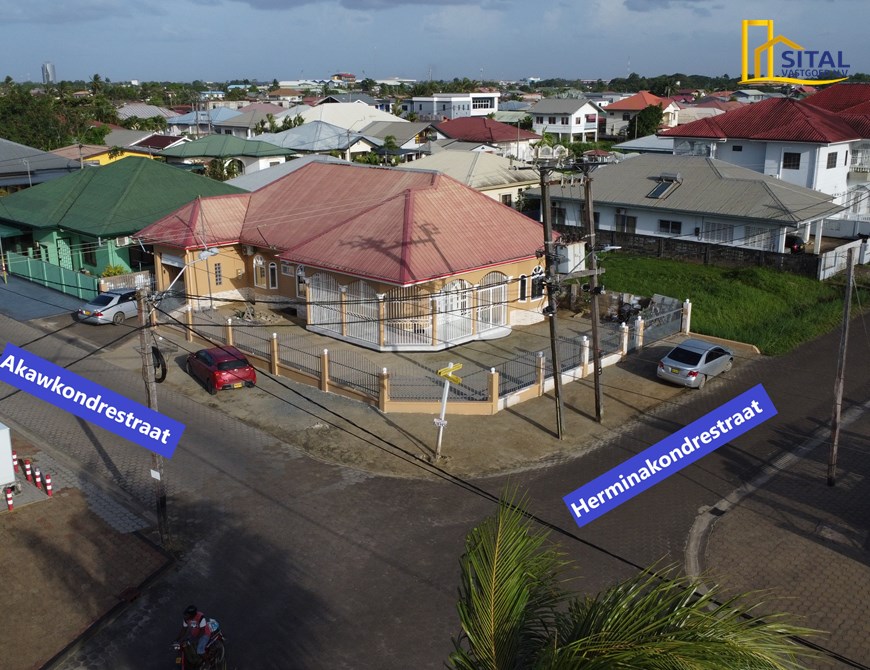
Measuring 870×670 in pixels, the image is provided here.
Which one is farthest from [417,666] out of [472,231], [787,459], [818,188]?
[818,188]

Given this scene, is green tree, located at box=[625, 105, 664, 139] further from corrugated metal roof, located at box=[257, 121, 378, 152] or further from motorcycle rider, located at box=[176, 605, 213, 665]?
motorcycle rider, located at box=[176, 605, 213, 665]

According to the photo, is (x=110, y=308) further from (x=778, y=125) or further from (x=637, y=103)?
(x=637, y=103)

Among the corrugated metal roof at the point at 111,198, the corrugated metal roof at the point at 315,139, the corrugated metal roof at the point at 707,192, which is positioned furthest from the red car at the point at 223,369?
the corrugated metal roof at the point at 315,139

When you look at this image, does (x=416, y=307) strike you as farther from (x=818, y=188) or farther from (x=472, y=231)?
(x=818, y=188)

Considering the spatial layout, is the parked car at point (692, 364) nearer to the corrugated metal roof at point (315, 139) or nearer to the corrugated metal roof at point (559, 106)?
the corrugated metal roof at point (315, 139)

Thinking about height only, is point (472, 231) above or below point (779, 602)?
above

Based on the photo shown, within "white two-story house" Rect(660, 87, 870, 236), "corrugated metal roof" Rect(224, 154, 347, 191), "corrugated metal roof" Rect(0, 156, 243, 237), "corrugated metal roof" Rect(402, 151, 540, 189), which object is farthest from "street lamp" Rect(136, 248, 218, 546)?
"white two-story house" Rect(660, 87, 870, 236)
